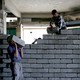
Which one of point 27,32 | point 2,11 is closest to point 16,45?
point 2,11

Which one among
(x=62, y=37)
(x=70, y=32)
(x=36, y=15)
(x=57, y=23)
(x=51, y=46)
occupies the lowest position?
(x=51, y=46)

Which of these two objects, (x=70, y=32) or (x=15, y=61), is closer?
(x=15, y=61)

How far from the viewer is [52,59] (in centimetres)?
888

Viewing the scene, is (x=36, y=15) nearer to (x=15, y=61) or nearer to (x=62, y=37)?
(x=62, y=37)

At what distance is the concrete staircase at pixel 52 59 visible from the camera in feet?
28.9

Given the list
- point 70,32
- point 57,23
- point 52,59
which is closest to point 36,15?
point 57,23

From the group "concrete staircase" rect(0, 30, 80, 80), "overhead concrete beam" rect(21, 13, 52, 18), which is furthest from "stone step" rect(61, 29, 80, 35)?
"overhead concrete beam" rect(21, 13, 52, 18)

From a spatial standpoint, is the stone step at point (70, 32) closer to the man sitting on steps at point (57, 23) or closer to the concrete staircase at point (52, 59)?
the concrete staircase at point (52, 59)

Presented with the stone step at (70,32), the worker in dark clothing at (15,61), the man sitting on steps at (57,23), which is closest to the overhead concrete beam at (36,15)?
the man sitting on steps at (57,23)

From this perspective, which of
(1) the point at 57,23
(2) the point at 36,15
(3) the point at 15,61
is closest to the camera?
(3) the point at 15,61

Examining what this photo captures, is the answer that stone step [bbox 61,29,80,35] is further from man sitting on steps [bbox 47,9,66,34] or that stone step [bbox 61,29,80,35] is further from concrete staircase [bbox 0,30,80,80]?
man sitting on steps [bbox 47,9,66,34]

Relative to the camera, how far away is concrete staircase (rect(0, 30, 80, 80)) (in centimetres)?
882

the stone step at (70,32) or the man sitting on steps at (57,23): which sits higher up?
the man sitting on steps at (57,23)

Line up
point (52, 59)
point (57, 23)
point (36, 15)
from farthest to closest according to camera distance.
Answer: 1. point (36, 15)
2. point (57, 23)
3. point (52, 59)
